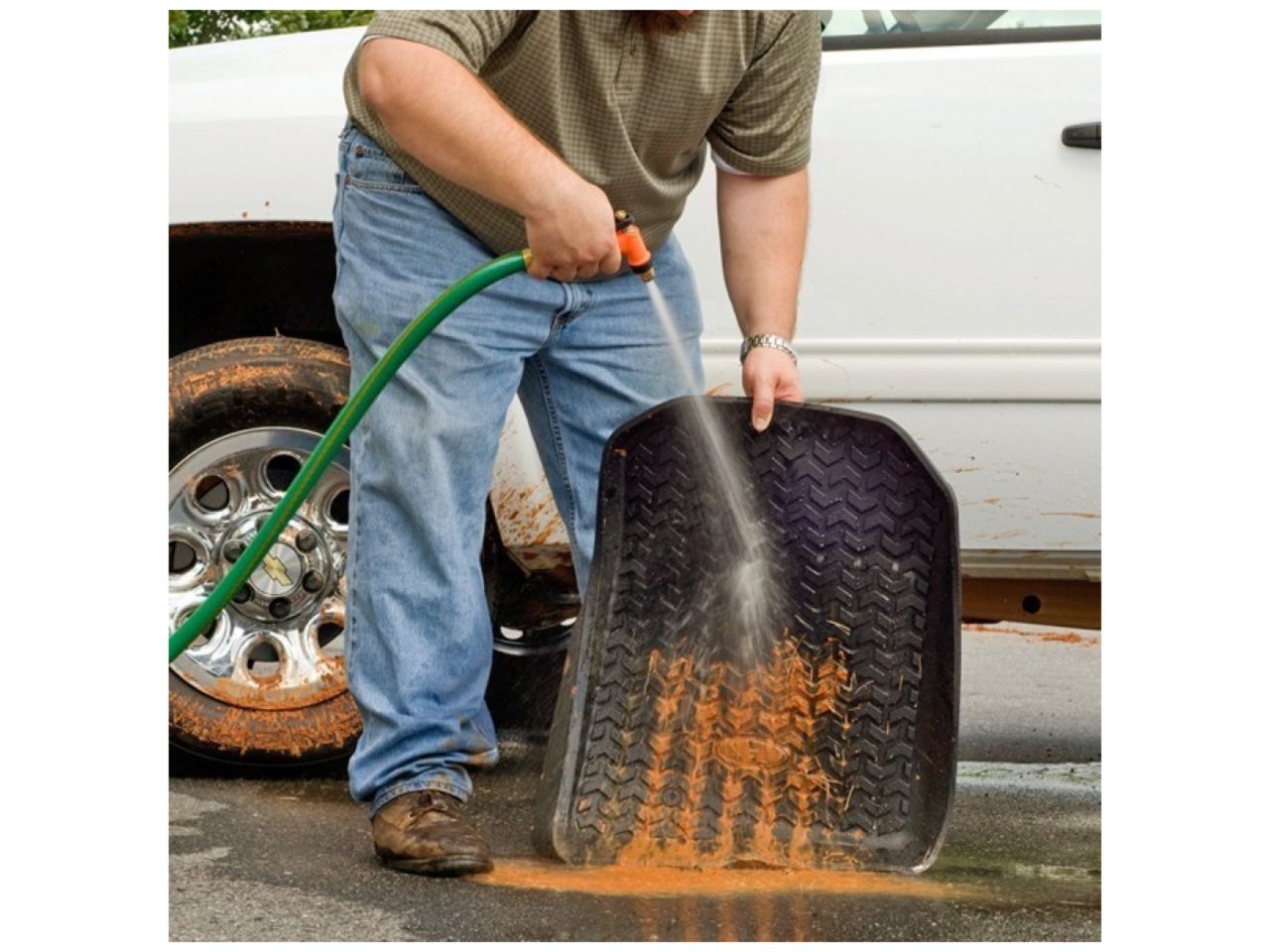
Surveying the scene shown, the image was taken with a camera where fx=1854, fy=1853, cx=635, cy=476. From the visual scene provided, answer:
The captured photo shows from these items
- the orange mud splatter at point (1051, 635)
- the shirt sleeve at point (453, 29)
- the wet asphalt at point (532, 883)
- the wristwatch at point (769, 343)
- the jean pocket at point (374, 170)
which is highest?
the shirt sleeve at point (453, 29)

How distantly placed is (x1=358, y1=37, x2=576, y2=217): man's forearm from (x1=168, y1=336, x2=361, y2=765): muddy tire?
2.68ft

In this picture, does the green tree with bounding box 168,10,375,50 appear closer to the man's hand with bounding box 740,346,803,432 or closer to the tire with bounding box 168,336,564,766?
the tire with bounding box 168,336,564,766

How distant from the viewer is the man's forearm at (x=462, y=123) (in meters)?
2.31

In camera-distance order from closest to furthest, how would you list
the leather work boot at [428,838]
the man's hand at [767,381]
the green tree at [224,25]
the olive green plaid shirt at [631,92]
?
the olive green plaid shirt at [631,92]
the leather work boot at [428,838]
the man's hand at [767,381]
the green tree at [224,25]

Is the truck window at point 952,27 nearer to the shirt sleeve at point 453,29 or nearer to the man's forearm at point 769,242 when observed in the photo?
the man's forearm at point 769,242

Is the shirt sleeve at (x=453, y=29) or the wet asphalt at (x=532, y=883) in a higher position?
the shirt sleeve at (x=453, y=29)

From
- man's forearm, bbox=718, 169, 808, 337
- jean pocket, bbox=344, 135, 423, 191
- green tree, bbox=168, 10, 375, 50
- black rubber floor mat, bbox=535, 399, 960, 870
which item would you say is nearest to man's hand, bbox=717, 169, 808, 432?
man's forearm, bbox=718, 169, 808, 337

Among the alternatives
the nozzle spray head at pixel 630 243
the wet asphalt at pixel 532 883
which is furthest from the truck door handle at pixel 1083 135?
the wet asphalt at pixel 532 883

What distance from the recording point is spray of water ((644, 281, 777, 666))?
2766 mm

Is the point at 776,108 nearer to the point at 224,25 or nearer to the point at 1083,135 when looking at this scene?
the point at 1083,135

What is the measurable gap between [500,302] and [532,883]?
32.0 inches

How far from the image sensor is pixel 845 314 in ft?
9.97
